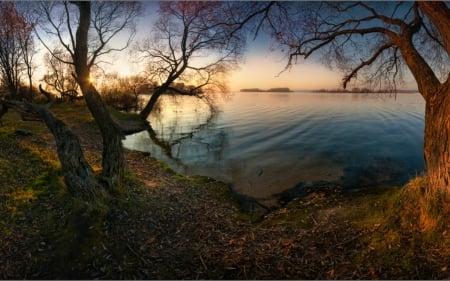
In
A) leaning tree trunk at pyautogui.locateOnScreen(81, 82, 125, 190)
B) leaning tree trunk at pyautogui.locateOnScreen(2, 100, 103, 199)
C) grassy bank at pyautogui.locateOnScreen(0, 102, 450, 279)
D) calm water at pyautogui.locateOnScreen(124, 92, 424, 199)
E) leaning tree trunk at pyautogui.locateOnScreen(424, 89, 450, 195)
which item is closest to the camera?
grassy bank at pyautogui.locateOnScreen(0, 102, 450, 279)

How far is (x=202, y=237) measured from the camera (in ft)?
20.6

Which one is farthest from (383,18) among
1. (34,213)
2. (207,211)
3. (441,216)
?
(34,213)

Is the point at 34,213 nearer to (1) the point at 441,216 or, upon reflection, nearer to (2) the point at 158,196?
(2) the point at 158,196

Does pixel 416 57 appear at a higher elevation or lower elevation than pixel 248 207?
higher

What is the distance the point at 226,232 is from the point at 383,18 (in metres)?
6.38

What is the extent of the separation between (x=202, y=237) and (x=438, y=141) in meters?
5.11

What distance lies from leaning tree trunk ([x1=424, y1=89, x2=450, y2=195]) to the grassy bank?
38 cm

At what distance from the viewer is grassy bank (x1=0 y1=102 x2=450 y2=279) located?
4.88m

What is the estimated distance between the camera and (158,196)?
8570 millimetres

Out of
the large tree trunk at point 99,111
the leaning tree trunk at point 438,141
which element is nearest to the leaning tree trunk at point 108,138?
the large tree trunk at point 99,111

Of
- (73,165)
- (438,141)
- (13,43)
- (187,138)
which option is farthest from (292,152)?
(13,43)

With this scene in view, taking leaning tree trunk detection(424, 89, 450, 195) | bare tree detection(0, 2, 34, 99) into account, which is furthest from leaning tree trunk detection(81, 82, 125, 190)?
bare tree detection(0, 2, 34, 99)

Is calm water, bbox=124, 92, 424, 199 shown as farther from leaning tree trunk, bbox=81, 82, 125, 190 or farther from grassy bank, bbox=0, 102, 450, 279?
leaning tree trunk, bbox=81, 82, 125, 190

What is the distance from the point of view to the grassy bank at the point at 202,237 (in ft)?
16.0
